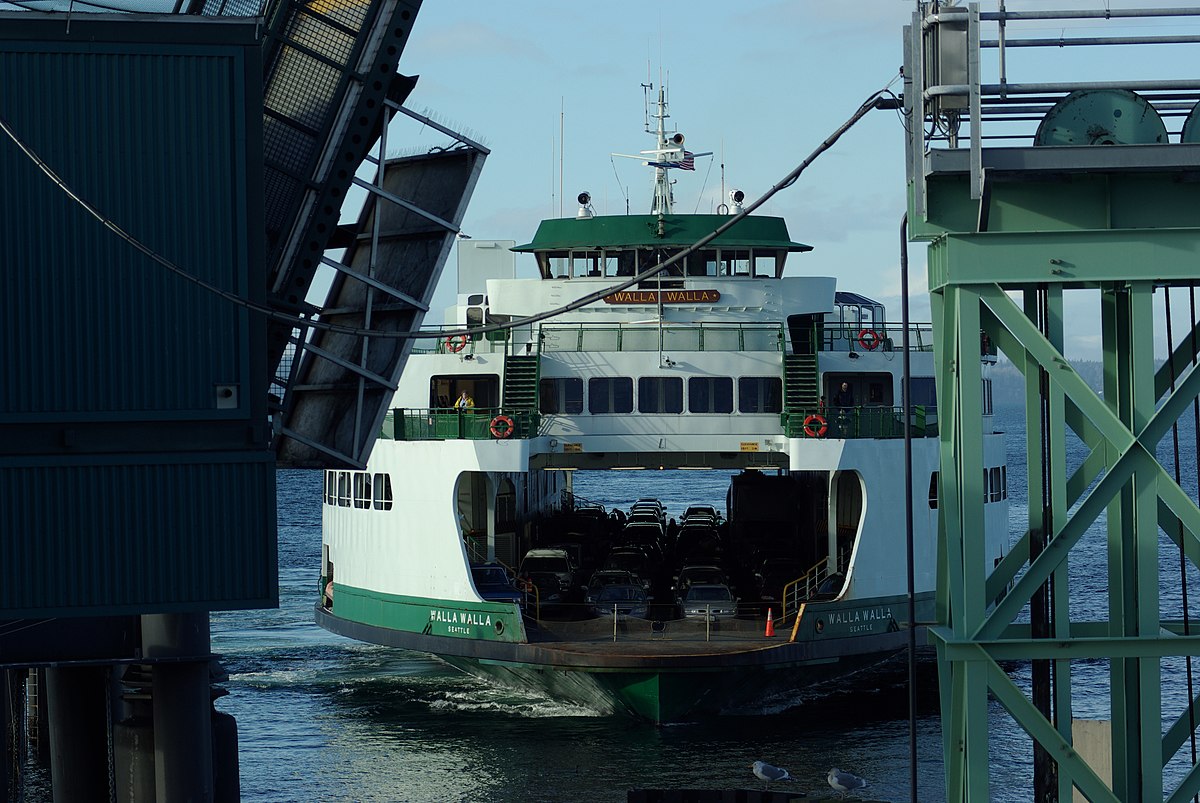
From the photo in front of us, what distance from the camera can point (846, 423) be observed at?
28.9m

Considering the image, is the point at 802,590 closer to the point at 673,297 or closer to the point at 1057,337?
the point at 673,297

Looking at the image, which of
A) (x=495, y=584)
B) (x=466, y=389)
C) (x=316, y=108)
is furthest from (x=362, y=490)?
(x=316, y=108)

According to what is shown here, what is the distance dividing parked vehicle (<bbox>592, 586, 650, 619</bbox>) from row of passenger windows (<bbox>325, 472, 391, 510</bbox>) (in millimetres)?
4670

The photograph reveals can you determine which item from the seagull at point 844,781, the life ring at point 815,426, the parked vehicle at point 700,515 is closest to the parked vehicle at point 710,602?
the life ring at point 815,426

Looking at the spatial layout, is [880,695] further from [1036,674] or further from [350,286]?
[1036,674]

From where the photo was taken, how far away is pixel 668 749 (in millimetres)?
26375

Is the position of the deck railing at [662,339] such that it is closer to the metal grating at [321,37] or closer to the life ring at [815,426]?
the life ring at [815,426]

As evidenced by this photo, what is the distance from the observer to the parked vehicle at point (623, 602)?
95.5ft

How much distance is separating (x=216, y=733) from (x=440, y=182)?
25.3 ft

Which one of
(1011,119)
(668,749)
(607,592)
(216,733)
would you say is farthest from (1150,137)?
(607,592)

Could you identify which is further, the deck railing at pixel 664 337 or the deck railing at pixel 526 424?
the deck railing at pixel 664 337

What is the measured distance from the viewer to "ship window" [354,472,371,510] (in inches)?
1215

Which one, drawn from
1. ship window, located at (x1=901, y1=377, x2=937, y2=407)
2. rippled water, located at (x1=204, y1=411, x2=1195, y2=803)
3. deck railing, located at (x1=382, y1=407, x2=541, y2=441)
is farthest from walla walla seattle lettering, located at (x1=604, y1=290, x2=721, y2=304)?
rippled water, located at (x1=204, y1=411, x2=1195, y2=803)

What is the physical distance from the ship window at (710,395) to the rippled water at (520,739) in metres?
6.32
